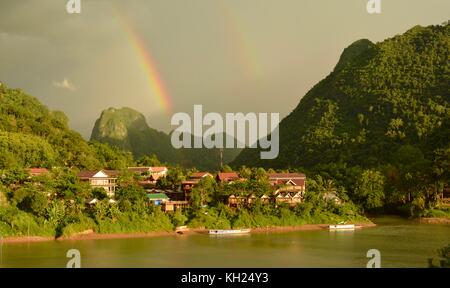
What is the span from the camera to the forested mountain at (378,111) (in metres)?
52.5

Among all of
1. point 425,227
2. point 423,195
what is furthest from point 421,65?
point 425,227

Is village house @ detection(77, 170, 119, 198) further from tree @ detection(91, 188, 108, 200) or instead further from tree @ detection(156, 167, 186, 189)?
tree @ detection(156, 167, 186, 189)

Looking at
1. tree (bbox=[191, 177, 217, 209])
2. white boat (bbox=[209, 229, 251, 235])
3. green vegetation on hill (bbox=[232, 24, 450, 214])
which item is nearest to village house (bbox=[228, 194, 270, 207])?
tree (bbox=[191, 177, 217, 209])

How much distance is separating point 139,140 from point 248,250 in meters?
76.4

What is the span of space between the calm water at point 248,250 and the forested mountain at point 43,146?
1310cm

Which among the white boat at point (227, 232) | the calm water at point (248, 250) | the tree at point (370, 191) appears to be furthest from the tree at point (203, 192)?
the tree at point (370, 191)

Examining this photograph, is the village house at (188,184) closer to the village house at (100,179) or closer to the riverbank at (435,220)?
the village house at (100,179)

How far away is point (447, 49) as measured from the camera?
69.0m

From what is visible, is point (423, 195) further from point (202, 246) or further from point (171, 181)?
point (202, 246)

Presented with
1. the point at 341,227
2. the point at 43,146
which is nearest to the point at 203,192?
the point at 341,227

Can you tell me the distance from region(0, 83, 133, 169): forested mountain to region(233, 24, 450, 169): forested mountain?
18394mm

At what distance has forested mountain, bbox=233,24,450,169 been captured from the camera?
5253cm

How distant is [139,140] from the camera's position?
327 ft
